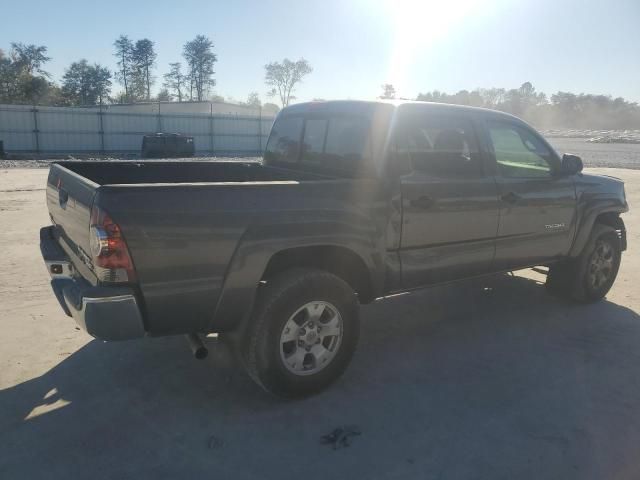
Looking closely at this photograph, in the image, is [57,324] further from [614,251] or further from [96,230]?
[614,251]

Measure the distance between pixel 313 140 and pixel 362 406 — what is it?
84.7 inches

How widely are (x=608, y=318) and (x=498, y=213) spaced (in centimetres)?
184

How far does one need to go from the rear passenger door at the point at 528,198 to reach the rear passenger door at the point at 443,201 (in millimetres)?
180

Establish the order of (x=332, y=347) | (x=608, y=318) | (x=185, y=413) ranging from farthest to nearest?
(x=608, y=318) < (x=332, y=347) < (x=185, y=413)

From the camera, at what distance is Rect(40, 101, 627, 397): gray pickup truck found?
283 cm

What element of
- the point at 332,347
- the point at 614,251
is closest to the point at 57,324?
the point at 332,347

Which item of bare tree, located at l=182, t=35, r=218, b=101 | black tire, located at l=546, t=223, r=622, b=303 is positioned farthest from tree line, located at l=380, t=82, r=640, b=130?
black tire, located at l=546, t=223, r=622, b=303

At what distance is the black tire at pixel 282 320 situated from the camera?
322 cm

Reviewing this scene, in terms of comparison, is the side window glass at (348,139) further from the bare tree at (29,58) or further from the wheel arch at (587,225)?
the bare tree at (29,58)

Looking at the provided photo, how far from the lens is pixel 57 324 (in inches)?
178

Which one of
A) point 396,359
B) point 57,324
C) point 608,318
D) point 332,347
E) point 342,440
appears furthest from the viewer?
point 608,318

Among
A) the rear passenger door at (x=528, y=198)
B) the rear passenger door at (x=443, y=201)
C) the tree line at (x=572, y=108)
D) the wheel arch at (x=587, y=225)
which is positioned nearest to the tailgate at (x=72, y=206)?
the rear passenger door at (x=443, y=201)

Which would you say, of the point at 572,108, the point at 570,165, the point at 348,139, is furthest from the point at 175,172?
the point at 572,108

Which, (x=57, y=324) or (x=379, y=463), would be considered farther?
(x=57, y=324)
